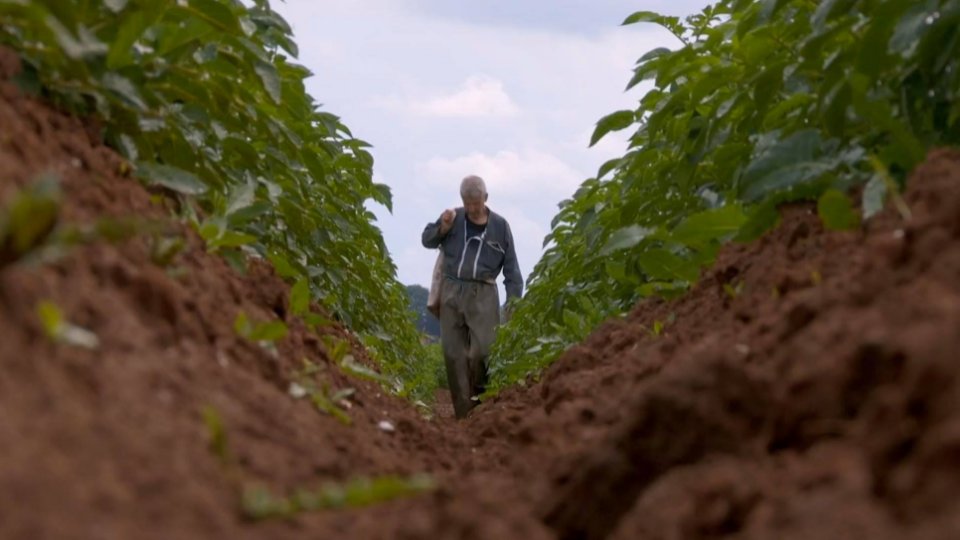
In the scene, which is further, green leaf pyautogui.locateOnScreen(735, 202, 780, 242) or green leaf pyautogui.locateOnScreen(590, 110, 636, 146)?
green leaf pyautogui.locateOnScreen(590, 110, 636, 146)

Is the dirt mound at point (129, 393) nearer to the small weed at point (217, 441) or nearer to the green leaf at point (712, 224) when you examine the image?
the small weed at point (217, 441)

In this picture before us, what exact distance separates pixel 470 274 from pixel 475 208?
0.55m

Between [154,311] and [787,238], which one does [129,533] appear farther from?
[787,238]

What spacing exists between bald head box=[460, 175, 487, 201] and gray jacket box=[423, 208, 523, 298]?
0.45 ft

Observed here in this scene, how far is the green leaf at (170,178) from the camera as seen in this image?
8.03 ft

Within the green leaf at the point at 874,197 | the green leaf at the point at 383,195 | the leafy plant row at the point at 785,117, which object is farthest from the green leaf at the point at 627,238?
the green leaf at the point at 383,195

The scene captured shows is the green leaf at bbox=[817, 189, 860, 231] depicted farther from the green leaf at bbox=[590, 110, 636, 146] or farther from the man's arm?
the man's arm

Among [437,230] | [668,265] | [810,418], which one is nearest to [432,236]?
[437,230]

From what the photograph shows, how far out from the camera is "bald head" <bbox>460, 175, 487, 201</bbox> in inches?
366

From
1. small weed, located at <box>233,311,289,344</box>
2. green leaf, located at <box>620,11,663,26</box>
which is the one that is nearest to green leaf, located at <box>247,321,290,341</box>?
small weed, located at <box>233,311,289,344</box>

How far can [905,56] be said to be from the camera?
2.63 meters

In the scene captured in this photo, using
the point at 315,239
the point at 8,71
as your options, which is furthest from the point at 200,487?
the point at 315,239

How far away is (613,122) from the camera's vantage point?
444 centimetres

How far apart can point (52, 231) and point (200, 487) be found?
0.38 metres
